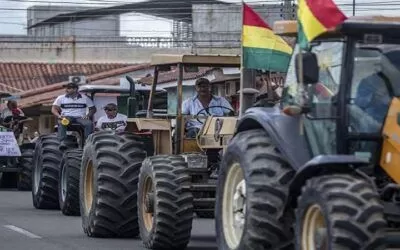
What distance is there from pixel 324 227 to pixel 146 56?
54.0 metres

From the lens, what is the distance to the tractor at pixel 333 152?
7566mm

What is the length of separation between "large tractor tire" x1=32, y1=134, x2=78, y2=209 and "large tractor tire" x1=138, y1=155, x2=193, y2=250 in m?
7.25

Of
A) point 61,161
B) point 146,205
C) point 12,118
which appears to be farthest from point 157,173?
point 12,118

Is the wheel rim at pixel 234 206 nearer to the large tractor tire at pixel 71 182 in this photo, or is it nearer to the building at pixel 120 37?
the large tractor tire at pixel 71 182

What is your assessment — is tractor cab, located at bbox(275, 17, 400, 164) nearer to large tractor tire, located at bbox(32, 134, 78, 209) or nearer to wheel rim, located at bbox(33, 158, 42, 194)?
large tractor tire, located at bbox(32, 134, 78, 209)

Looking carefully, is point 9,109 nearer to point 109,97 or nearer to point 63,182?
point 109,97

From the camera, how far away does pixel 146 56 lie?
202ft

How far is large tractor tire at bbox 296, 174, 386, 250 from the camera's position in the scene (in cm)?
742

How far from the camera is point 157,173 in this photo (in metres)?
11.8

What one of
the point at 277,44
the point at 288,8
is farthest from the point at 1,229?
the point at 288,8

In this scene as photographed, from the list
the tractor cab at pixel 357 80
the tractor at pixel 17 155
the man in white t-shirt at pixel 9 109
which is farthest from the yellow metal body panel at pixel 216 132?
the man in white t-shirt at pixel 9 109

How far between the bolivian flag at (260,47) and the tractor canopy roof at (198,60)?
3.27 ft

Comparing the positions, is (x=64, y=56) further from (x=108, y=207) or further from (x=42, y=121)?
(x=108, y=207)

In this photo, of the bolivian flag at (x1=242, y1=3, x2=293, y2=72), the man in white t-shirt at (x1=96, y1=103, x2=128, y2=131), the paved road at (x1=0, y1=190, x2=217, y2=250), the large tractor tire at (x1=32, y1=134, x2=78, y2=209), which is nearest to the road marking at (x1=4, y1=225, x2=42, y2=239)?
the paved road at (x1=0, y1=190, x2=217, y2=250)
